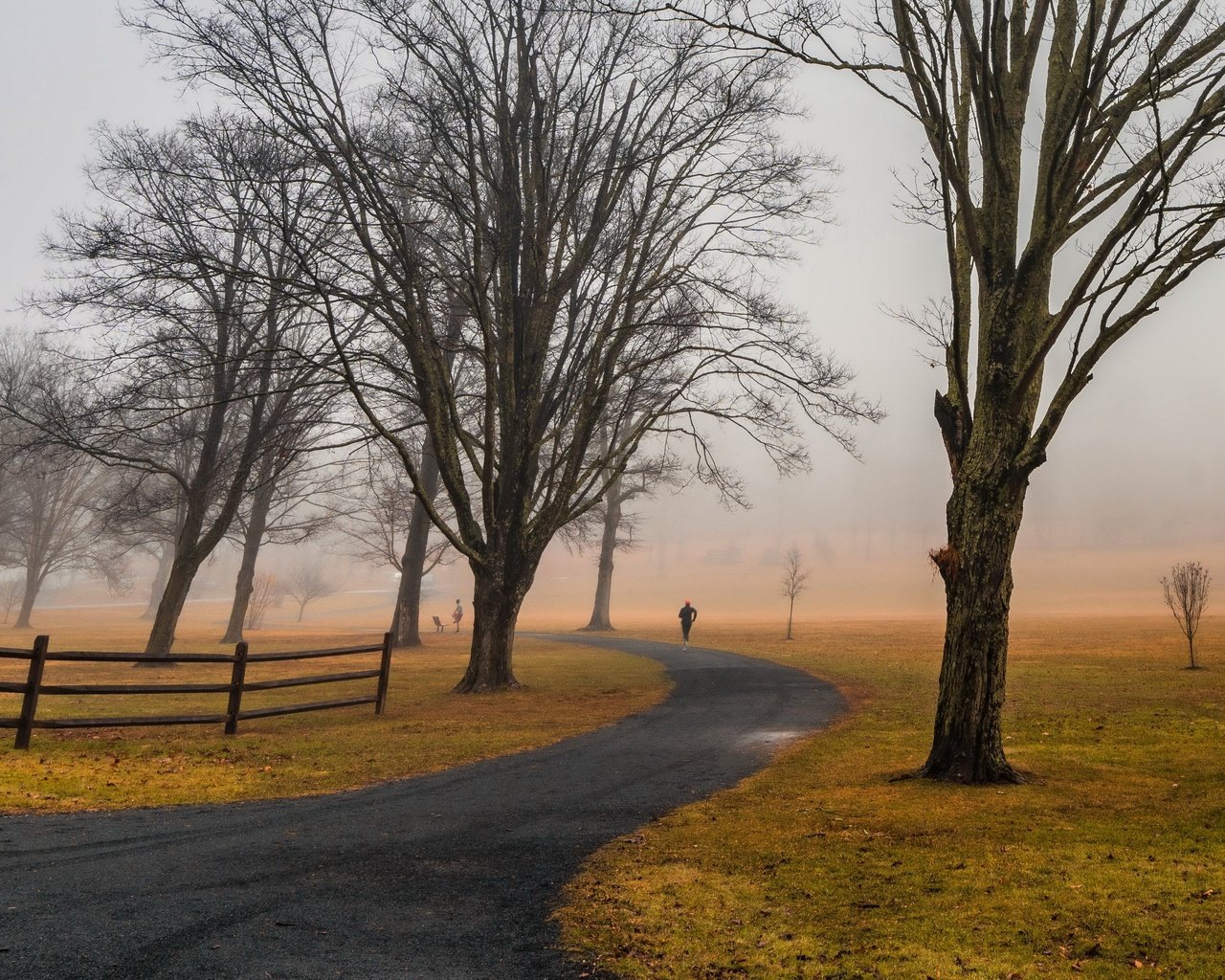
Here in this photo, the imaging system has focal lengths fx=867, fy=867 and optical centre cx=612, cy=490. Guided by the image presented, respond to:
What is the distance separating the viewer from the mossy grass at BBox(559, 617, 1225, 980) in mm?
4891

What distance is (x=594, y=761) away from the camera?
36.3ft

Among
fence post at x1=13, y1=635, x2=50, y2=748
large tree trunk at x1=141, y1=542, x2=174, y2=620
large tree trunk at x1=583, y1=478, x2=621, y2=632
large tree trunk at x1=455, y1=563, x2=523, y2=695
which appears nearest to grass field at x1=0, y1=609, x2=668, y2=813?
fence post at x1=13, y1=635, x2=50, y2=748

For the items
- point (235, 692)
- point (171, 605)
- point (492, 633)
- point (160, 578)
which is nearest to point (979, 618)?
point (235, 692)

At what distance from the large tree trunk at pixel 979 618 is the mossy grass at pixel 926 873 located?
0.41 metres

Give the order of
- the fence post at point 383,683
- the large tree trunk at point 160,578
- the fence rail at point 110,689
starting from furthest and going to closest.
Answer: the large tree trunk at point 160,578 < the fence post at point 383,683 < the fence rail at point 110,689

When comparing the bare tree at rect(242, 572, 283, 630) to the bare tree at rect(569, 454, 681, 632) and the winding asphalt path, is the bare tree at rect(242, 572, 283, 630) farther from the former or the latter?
the winding asphalt path

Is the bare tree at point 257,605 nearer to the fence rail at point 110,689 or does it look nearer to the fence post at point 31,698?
the fence rail at point 110,689

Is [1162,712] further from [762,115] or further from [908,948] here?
[762,115]

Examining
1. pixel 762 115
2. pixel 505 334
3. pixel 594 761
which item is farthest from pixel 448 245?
pixel 594 761

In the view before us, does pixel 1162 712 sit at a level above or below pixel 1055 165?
below

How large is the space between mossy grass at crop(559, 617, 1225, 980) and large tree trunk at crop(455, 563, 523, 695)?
8.05 meters

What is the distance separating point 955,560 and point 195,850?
7.82 m

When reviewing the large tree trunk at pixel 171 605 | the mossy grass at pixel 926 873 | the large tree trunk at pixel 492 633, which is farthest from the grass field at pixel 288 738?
the mossy grass at pixel 926 873

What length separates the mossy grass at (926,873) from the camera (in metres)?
4.89
